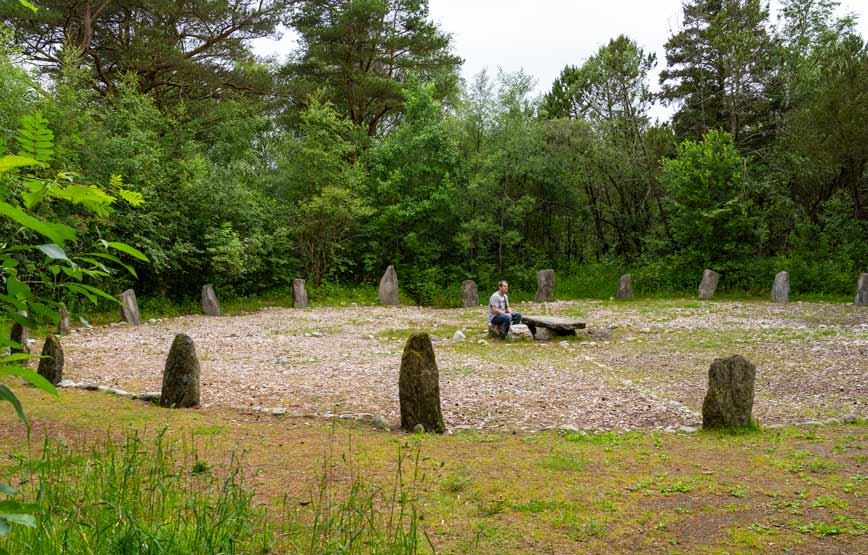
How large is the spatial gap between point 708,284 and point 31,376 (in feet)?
73.2

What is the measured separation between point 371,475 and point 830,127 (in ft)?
74.0

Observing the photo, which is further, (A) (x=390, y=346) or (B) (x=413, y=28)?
(B) (x=413, y=28)

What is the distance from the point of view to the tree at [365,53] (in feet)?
81.4

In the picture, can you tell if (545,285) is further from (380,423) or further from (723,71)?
(380,423)

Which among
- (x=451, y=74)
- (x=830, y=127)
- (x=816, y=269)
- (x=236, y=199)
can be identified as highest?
(x=451, y=74)

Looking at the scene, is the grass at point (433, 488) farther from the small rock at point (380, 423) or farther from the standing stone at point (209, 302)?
the standing stone at point (209, 302)

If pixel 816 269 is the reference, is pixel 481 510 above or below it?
below

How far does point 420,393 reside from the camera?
6.16 m

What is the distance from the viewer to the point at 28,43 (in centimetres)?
1988

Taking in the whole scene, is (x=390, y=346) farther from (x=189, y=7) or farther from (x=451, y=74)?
(x=451, y=74)

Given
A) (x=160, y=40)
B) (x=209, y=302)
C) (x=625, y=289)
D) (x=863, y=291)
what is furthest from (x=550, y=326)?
(x=160, y=40)

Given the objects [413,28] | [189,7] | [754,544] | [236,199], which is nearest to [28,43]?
[189,7]

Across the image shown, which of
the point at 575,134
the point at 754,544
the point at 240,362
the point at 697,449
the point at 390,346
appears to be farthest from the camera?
the point at 575,134

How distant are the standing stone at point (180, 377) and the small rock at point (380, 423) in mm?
2206
